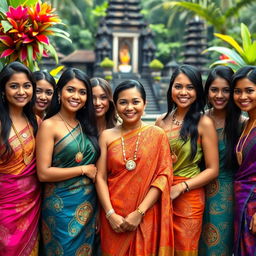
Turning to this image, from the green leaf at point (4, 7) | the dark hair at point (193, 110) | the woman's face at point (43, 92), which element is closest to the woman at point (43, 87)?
the woman's face at point (43, 92)

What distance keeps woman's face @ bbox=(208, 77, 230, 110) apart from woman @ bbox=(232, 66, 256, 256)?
0.20 meters

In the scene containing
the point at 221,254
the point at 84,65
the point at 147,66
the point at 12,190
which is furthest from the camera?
the point at 84,65

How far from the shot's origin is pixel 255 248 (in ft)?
9.41

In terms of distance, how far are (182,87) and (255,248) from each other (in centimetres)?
141

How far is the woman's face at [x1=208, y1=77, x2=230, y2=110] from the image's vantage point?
3.26 meters

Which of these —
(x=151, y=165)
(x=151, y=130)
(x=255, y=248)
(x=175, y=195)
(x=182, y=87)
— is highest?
(x=182, y=87)

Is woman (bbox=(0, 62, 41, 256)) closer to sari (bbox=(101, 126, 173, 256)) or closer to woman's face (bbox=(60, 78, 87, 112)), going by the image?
woman's face (bbox=(60, 78, 87, 112))

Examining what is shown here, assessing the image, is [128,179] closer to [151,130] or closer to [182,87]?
[151,130]

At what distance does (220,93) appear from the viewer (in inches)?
128

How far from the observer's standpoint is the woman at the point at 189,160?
3061 millimetres

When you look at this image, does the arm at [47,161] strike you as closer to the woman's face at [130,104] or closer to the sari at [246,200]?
the woman's face at [130,104]

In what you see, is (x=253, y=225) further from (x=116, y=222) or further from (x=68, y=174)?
(x=68, y=174)

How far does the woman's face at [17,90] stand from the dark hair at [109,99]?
0.75 metres

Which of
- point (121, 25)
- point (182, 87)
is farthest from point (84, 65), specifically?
point (182, 87)
